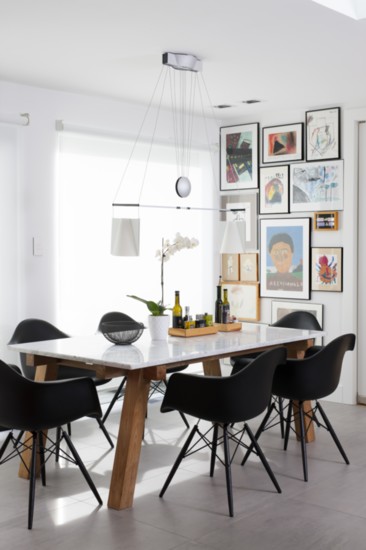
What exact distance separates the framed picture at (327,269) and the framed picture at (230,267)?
907 millimetres

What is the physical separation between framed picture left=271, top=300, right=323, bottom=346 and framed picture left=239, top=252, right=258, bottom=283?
351 millimetres

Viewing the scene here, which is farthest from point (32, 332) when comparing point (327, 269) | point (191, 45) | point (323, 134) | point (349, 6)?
point (323, 134)

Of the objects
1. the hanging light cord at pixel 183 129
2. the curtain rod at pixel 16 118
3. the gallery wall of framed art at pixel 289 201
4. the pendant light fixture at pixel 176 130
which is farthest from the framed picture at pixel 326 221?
the curtain rod at pixel 16 118

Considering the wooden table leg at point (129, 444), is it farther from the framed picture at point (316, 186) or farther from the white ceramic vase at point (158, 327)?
the framed picture at point (316, 186)

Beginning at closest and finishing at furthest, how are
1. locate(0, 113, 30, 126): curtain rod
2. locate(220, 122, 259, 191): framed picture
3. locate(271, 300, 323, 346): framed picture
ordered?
1. locate(0, 113, 30, 126): curtain rod
2. locate(271, 300, 323, 346): framed picture
3. locate(220, 122, 259, 191): framed picture

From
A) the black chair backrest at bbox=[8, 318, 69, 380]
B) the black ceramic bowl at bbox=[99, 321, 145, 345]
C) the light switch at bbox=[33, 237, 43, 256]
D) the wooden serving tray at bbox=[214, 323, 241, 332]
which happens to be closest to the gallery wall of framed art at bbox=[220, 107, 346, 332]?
the wooden serving tray at bbox=[214, 323, 241, 332]

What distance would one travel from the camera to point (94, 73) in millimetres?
Result: 5195

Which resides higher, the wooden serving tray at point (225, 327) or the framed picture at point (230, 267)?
the framed picture at point (230, 267)

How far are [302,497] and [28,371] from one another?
2.05m

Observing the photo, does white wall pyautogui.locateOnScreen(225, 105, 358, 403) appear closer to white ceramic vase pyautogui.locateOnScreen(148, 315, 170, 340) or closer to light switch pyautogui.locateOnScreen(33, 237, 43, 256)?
white ceramic vase pyautogui.locateOnScreen(148, 315, 170, 340)

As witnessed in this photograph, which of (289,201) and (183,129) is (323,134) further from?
(183,129)

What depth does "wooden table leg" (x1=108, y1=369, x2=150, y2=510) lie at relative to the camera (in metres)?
3.76

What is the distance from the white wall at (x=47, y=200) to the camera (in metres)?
5.52

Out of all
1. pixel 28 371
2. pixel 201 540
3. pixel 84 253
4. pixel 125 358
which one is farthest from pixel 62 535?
pixel 84 253
